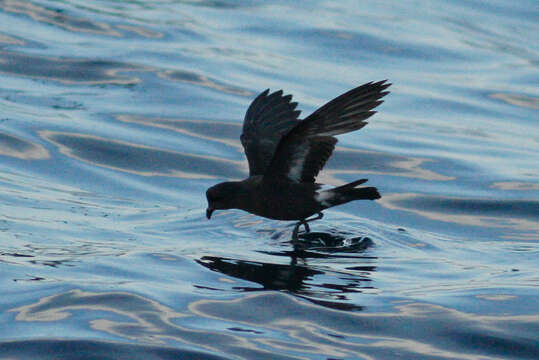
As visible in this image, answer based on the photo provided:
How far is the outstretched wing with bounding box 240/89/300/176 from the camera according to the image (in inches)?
308

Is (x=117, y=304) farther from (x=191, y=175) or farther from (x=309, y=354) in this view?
(x=191, y=175)

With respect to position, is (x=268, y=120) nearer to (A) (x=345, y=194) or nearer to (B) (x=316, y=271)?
(A) (x=345, y=194)

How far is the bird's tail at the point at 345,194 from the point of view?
675 centimetres

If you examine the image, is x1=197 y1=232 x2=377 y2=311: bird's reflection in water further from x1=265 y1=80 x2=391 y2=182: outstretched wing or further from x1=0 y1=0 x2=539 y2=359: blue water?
x1=265 y1=80 x2=391 y2=182: outstretched wing

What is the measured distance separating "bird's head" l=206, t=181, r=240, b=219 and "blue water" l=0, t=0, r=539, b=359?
0.28m

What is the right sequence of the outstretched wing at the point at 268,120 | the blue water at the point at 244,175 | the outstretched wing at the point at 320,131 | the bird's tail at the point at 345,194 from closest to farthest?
the blue water at the point at 244,175 < the outstretched wing at the point at 320,131 < the bird's tail at the point at 345,194 < the outstretched wing at the point at 268,120

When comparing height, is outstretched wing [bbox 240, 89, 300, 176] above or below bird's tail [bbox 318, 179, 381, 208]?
above

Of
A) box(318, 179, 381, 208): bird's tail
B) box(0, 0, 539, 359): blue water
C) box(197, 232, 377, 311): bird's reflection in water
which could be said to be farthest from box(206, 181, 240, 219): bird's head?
box(318, 179, 381, 208): bird's tail

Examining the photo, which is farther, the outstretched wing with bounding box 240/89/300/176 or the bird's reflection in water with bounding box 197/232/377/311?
the outstretched wing with bounding box 240/89/300/176

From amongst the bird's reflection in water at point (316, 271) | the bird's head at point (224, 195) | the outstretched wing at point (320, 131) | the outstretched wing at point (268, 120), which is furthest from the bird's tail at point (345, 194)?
the outstretched wing at point (268, 120)

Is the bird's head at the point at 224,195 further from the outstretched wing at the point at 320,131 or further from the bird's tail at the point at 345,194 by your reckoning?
the bird's tail at the point at 345,194

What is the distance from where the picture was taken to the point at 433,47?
631 inches

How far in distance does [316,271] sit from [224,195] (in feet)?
3.90

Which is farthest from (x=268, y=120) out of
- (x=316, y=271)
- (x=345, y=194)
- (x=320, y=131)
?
(x=316, y=271)
